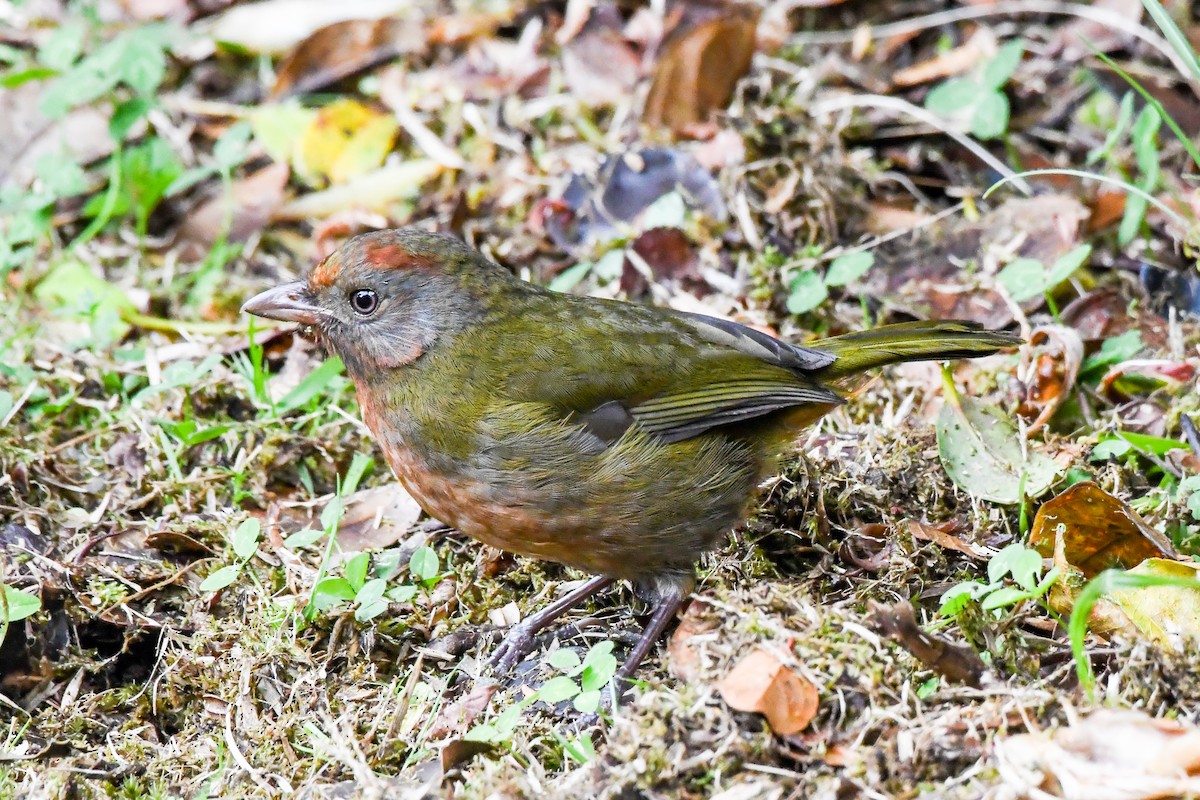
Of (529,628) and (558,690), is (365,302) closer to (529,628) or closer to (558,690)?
(529,628)

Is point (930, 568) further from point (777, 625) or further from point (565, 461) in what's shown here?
point (565, 461)

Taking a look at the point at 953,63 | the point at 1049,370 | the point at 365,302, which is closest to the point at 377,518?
the point at 365,302

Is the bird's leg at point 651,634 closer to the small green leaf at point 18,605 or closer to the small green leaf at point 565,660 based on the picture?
the small green leaf at point 565,660

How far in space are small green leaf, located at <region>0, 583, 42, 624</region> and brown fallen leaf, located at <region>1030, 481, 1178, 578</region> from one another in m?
2.69

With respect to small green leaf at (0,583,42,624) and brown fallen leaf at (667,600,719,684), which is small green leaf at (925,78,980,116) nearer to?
brown fallen leaf at (667,600,719,684)

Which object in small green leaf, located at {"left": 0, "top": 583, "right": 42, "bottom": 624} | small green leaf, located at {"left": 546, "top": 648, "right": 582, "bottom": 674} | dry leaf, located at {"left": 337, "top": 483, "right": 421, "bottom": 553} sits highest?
small green leaf, located at {"left": 0, "top": 583, "right": 42, "bottom": 624}

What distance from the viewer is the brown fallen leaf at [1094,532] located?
3514mm

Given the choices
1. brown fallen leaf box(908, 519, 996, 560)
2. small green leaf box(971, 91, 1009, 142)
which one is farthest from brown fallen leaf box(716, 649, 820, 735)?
small green leaf box(971, 91, 1009, 142)

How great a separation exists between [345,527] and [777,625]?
5.63ft

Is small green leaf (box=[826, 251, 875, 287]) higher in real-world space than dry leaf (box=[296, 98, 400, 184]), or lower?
higher

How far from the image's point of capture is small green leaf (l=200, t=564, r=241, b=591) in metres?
3.81

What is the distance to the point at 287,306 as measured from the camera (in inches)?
164

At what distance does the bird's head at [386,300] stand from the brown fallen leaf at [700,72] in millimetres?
1915

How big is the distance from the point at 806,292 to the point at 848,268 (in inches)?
6.8
